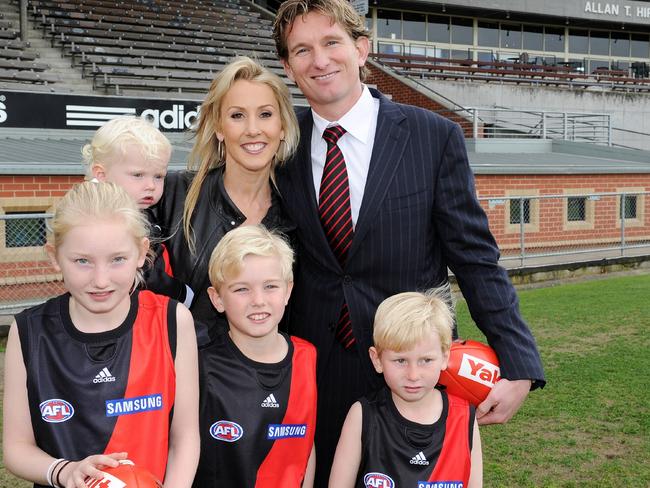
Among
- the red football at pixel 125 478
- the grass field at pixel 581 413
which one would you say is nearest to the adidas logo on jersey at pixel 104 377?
the red football at pixel 125 478

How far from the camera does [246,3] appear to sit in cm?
2573

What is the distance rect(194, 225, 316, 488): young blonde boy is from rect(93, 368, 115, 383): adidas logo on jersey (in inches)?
16.0

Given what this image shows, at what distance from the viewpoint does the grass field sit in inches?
188

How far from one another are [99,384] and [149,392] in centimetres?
16

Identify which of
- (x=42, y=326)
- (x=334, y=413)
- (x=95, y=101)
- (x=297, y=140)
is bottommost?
(x=334, y=413)

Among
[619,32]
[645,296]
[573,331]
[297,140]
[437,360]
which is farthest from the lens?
[619,32]

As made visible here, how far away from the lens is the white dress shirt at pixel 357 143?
283 cm

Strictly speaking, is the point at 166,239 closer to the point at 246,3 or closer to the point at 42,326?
the point at 42,326

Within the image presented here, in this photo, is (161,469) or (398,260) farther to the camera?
(398,260)

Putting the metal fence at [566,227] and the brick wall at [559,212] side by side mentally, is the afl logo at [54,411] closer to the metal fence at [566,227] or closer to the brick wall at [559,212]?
the metal fence at [566,227]

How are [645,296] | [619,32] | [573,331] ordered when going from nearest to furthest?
1. [573,331]
2. [645,296]
3. [619,32]

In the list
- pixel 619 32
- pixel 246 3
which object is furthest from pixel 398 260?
pixel 619 32

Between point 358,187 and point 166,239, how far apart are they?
768 millimetres

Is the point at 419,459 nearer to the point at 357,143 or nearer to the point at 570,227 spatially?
the point at 357,143
